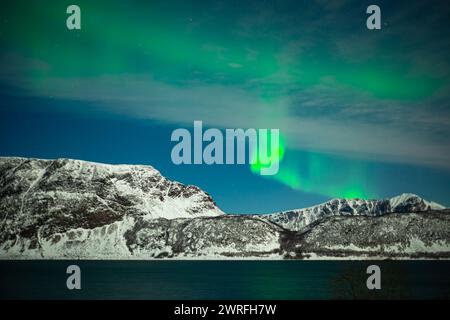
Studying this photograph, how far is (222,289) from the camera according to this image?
13888cm
